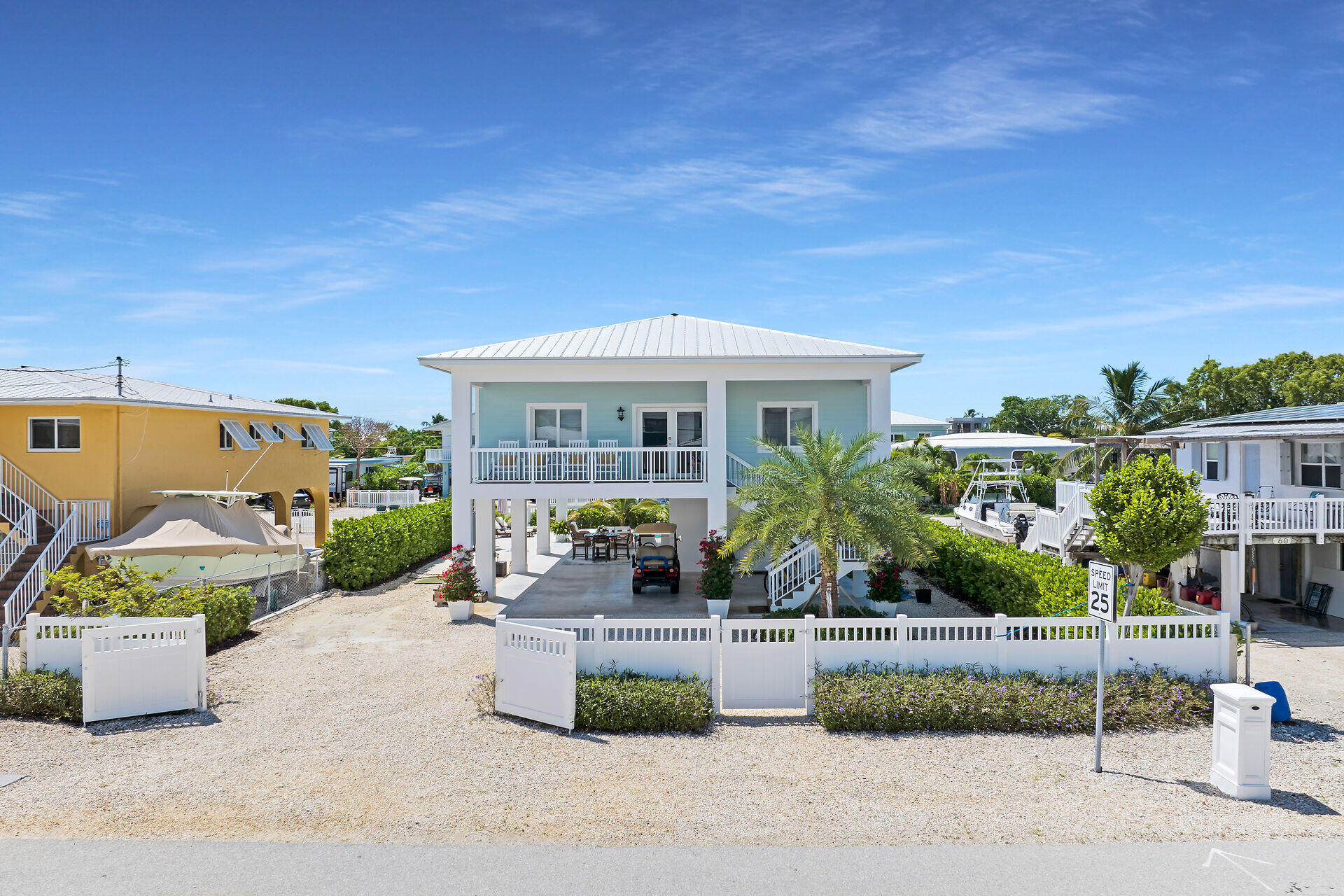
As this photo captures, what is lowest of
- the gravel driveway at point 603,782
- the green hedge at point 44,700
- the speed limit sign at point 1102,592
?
the gravel driveway at point 603,782

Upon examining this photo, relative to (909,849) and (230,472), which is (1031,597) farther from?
(230,472)

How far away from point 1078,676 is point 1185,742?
52.4 inches

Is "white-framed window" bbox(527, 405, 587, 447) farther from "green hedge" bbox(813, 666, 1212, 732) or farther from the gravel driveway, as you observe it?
"green hedge" bbox(813, 666, 1212, 732)

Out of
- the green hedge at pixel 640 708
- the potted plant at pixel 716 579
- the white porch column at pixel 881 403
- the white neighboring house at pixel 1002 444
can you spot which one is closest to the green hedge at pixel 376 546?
the potted plant at pixel 716 579

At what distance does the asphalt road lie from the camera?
5824mm

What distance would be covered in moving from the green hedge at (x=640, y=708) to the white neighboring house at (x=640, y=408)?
7.81 m

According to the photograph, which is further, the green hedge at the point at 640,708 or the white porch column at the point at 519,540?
the white porch column at the point at 519,540

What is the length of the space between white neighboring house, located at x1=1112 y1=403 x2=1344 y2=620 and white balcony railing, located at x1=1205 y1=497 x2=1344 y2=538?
0.05ft

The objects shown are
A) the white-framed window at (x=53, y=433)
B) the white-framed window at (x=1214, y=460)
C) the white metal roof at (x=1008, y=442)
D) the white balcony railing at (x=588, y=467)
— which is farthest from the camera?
the white metal roof at (x=1008, y=442)

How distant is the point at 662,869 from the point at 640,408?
14.2 meters

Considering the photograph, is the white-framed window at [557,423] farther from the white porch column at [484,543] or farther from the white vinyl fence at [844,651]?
the white vinyl fence at [844,651]

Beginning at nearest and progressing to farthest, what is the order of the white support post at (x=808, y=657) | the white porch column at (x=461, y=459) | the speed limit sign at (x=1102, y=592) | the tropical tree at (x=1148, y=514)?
the speed limit sign at (x=1102, y=592)
the white support post at (x=808, y=657)
the tropical tree at (x=1148, y=514)
the white porch column at (x=461, y=459)

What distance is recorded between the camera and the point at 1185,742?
28.7 ft

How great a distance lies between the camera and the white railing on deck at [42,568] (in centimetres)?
1446
